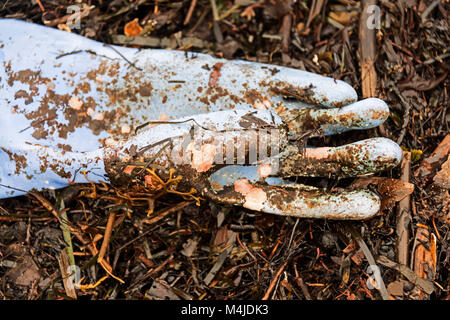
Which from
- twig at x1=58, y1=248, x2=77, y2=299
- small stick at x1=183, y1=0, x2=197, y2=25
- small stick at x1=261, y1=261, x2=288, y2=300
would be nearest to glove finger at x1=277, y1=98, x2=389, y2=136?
small stick at x1=261, y1=261, x2=288, y2=300

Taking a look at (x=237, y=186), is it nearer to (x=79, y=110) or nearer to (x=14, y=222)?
(x=79, y=110)

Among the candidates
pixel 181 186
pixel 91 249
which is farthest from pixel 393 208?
pixel 91 249

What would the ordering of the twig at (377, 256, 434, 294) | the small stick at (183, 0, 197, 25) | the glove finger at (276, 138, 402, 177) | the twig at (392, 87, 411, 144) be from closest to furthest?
the glove finger at (276, 138, 402, 177) < the twig at (377, 256, 434, 294) < the twig at (392, 87, 411, 144) < the small stick at (183, 0, 197, 25)

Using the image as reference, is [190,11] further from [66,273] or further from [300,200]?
[66,273]

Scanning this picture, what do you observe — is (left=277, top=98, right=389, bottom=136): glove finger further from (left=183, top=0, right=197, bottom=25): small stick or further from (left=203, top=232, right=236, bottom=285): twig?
(left=183, top=0, right=197, bottom=25): small stick

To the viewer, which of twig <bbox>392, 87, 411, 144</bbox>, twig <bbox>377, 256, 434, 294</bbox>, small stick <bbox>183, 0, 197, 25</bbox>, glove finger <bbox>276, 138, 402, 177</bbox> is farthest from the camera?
small stick <bbox>183, 0, 197, 25</bbox>

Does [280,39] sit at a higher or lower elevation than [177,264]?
higher

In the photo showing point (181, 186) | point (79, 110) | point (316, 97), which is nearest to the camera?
point (181, 186)
